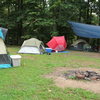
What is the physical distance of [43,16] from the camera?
1633 cm

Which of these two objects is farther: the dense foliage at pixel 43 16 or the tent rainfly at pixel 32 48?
the dense foliage at pixel 43 16

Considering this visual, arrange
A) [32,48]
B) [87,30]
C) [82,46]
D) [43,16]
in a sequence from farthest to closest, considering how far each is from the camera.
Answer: [43,16]
[82,46]
[87,30]
[32,48]

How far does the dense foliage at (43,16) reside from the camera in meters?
15.6

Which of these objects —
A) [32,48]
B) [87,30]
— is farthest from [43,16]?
[32,48]

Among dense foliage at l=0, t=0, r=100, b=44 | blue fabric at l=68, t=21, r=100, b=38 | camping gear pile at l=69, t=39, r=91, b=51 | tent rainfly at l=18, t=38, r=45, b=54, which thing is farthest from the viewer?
dense foliage at l=0, t=0, r=100, b=44

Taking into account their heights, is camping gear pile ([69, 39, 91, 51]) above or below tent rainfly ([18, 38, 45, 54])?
below

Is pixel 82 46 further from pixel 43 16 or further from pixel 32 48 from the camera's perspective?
pixel 32 48

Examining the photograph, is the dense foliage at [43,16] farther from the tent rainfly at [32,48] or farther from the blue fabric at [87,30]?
the tent rainfly at [32,48]

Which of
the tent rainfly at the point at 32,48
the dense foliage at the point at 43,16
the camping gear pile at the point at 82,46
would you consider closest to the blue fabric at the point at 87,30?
the camping gear pile at the point at 82,46

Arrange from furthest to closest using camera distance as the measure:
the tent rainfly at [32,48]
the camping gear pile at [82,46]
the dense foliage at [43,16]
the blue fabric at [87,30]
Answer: the dense foliage at [43,16], the camping gear pile at [82,46], the blue fabric at [87,30], the tent rainfly at [32,48]

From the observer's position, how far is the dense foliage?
15.6 meters

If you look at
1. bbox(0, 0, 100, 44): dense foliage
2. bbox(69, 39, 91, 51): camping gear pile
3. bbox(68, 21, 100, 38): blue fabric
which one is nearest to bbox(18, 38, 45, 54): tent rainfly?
bbox(0, 0, 100, 44): dense foliage

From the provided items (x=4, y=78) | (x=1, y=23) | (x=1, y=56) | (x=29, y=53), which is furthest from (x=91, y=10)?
(x=4, y=78)

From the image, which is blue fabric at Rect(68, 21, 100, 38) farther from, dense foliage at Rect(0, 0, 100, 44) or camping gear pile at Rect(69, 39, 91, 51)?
dense foliage at Rect(0, 0, 100, 44)
